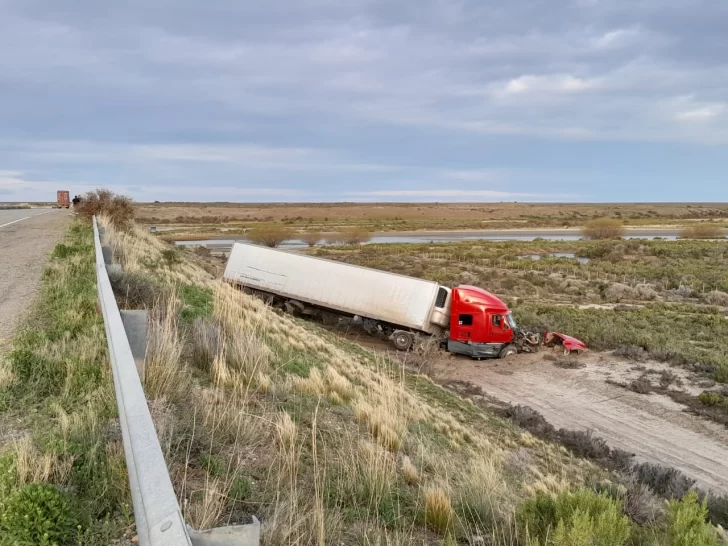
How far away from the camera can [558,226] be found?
113 metres

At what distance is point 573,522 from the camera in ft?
12.5

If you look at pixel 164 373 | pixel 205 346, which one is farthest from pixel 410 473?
pixel 205 346

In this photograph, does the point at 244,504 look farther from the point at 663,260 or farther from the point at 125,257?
the point at 663,260

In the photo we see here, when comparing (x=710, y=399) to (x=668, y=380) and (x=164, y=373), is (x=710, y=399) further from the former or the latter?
(x=164, y=373)

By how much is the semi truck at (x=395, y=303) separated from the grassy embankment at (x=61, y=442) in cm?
1633

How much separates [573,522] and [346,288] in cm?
2083

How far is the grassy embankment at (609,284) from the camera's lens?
24203mm

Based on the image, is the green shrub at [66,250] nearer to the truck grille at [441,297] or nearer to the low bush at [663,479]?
the low bush at [663,479]

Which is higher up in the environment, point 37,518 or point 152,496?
point 152,496

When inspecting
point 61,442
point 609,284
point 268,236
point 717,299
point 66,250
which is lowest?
point 717,299

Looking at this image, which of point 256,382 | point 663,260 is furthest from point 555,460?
point 663,260

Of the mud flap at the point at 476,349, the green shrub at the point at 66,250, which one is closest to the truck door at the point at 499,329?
the mud flap at the point at 476,349

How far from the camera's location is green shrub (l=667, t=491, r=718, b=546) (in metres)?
3.93

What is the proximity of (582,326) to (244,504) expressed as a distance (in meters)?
25.4
